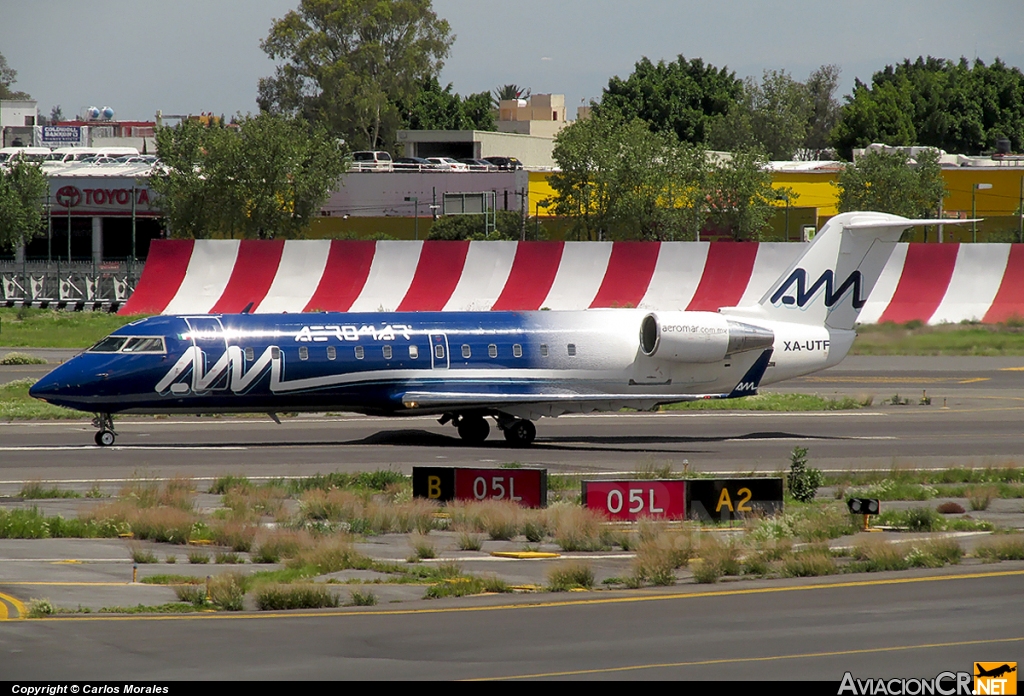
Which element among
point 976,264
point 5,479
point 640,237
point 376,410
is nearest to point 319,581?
point 5,479

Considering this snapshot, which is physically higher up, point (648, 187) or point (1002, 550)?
point (648, 187)

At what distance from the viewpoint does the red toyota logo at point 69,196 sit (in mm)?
87550

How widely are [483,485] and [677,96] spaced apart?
127645 mm

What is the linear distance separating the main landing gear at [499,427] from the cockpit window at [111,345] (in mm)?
7575

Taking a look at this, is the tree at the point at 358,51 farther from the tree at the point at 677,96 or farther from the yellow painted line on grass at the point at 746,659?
the yellow painted line on grass at the point at 746,659

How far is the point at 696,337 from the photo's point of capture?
31344 mm

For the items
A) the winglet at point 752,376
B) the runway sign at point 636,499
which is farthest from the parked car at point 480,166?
the runway sign at point 636,499

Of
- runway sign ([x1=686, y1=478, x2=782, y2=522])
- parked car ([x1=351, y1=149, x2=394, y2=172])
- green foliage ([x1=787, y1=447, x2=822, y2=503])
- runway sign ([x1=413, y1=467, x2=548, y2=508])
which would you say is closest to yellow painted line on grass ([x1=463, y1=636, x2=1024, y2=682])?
runway sign ([x1=686, y1=478, x2=782, y2=522])

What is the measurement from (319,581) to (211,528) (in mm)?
4204

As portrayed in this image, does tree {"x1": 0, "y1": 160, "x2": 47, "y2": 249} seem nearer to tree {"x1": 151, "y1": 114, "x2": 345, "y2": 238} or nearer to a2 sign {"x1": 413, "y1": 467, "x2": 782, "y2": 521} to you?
tree {"x1": 151, "y1": 114, "x2": 345, "y2": 238}

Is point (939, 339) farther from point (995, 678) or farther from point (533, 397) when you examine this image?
point (995, 678)

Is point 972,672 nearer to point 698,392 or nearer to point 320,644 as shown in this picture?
point 320,644

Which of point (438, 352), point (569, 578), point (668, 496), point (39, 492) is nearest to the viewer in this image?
point (569, 578)

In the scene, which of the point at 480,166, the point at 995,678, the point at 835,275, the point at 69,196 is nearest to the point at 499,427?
the point at 835,275
